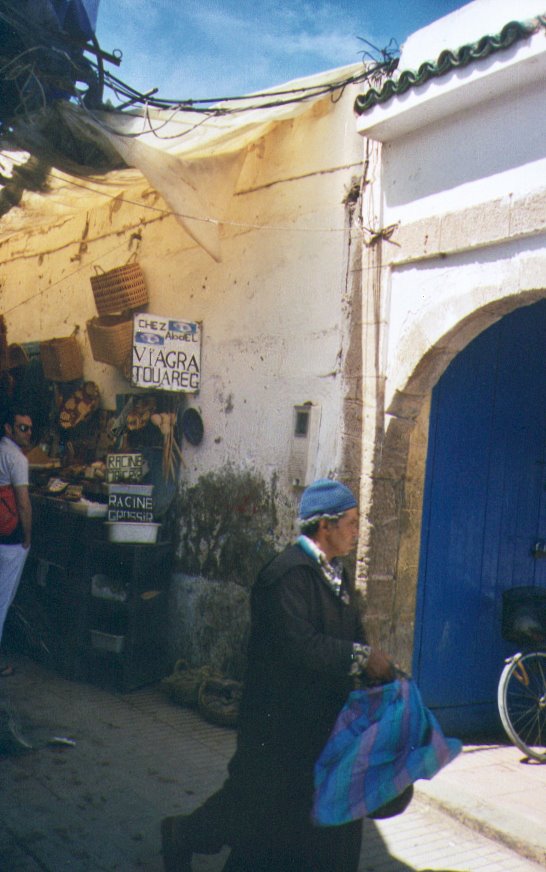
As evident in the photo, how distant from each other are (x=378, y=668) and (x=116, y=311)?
5471 mm

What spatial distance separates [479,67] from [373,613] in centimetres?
328

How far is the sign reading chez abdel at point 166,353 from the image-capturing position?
637cm

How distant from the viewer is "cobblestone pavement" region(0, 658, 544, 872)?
3.75 metres

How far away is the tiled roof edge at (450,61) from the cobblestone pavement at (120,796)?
4072 mm

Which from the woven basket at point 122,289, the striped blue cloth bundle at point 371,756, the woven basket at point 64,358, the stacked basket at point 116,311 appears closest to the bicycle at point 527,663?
the striped blue cloth bundle at point 371,756

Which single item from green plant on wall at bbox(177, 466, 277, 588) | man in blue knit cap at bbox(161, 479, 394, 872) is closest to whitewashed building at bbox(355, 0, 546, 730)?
green plant on wall at bbox(177, 466, 277, 588)

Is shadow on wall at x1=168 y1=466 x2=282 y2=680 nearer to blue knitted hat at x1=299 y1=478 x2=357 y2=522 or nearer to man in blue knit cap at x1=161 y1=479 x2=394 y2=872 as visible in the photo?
blue knitted hat at x1=299 y1=478 x2=357 y2=522

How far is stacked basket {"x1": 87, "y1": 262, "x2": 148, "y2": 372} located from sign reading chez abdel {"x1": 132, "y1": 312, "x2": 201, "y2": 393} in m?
0.72

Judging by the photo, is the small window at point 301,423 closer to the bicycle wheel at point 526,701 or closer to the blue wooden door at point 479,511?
the blue wooden door at point 479,511

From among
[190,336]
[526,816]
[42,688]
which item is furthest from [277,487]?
[526,816]

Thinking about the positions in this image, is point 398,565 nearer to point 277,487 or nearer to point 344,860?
point 277,487

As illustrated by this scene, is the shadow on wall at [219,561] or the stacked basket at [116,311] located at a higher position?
the stacked basket at [116,311]

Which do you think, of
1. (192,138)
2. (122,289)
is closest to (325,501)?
(192,138)

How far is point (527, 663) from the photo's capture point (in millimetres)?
5672
